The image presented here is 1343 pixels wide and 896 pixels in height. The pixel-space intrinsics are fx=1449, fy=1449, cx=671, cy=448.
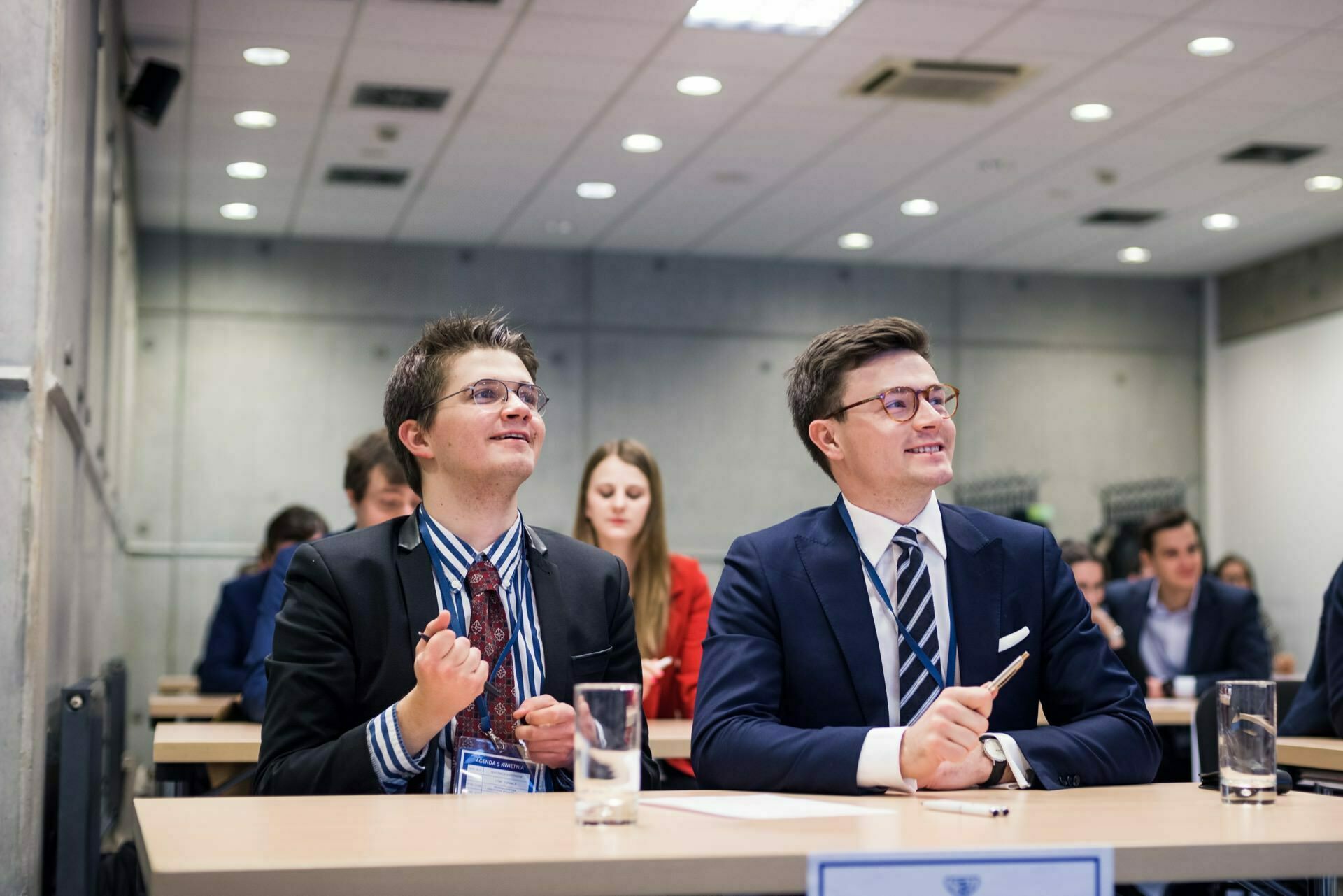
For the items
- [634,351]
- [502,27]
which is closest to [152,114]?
[502,27]

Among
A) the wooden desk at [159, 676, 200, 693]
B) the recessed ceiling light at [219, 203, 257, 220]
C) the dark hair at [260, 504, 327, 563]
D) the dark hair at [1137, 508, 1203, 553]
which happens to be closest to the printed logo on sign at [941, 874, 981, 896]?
the dark hair at [1137, 508, 1203, 553]

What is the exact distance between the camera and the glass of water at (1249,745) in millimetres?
1953

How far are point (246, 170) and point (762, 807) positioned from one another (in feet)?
23.7

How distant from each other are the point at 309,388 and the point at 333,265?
0.88 metres

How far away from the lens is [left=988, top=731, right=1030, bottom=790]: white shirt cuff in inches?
82.0

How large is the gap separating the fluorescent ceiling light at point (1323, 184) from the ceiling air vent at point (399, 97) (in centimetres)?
495

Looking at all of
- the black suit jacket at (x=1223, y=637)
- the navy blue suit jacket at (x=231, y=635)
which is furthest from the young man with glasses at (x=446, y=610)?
the black suit jacket at (x=1223, y=637)

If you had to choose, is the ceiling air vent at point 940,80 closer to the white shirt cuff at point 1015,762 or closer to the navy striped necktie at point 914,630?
the navy striped necktie at point 914,630

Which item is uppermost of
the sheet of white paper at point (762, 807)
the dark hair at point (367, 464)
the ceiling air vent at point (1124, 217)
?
the ceiling air vent at point (1124, 217)

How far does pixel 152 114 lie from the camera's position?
6273 mm

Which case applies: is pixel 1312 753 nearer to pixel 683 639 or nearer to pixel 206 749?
pixel 683 639

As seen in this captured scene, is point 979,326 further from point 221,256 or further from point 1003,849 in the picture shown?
point 1003,849

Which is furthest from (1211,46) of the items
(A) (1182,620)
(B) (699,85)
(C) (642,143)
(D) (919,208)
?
(D) (919,208)

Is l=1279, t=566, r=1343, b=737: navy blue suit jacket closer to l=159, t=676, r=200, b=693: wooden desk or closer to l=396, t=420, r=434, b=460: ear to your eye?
l=396, t=420, r=434, b=460: ear
